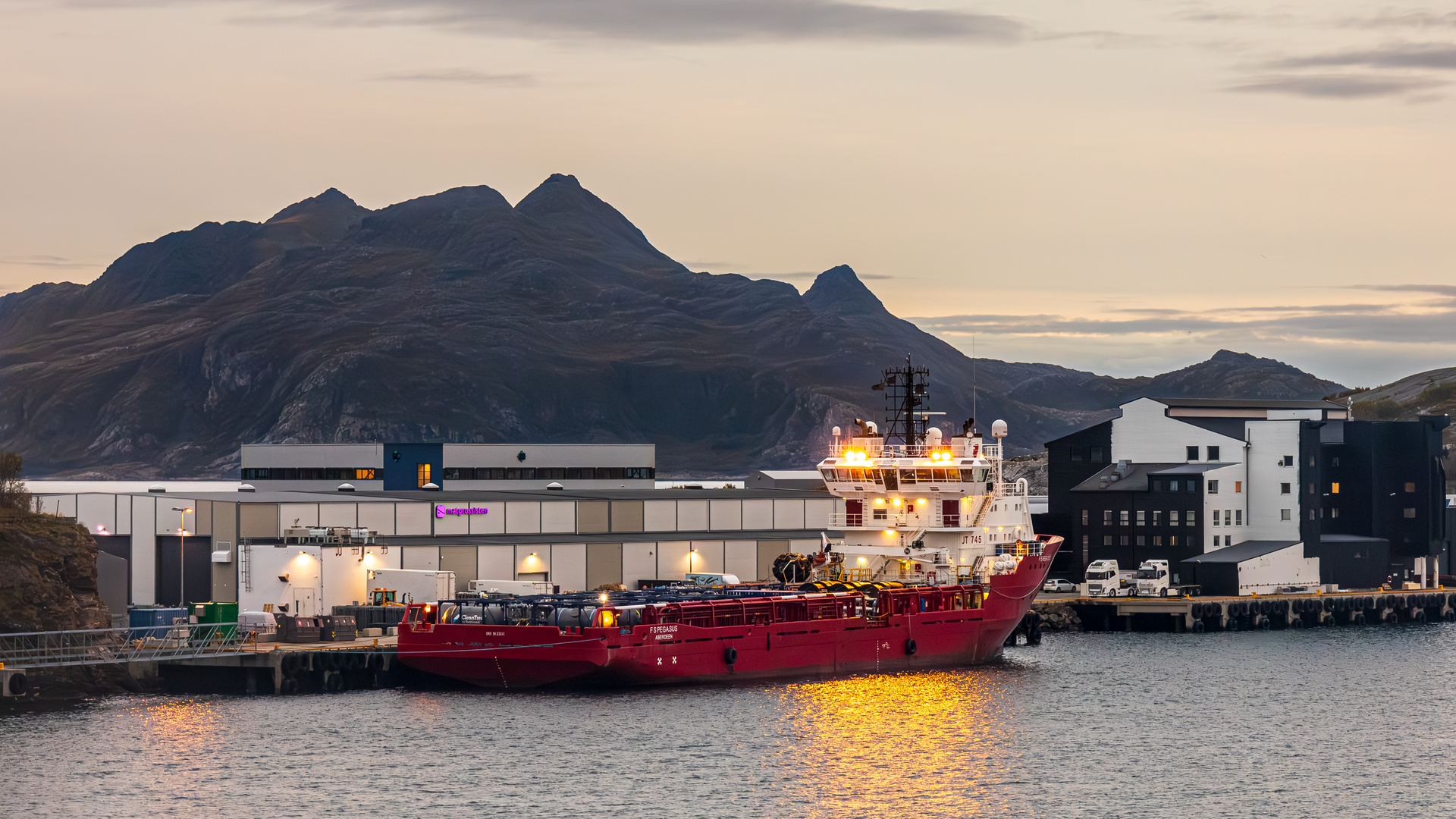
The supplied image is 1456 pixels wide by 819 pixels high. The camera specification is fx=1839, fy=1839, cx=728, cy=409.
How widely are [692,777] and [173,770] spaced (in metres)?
14.7

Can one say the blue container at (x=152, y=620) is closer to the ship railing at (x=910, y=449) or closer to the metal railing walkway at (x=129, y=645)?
the metal railing walkway at (x=129, y=645)

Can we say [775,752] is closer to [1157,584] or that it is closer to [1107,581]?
[1107,581]

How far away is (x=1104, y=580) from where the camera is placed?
102125mm

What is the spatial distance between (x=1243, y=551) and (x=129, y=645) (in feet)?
212

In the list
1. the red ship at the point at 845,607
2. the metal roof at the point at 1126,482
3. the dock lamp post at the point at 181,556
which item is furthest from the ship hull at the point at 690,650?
the metal roof at the point at 1126,482

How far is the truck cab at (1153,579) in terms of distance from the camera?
101875 mm

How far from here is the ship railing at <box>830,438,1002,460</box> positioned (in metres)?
82.6

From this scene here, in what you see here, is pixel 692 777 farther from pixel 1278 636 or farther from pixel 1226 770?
pixel 1278 636

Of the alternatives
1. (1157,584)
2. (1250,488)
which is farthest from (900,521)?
(1250,488)

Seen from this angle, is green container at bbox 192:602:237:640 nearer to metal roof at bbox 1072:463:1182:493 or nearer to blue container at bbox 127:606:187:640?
blue container at bbox 127:606:187:640

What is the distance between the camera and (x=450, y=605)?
222 feet

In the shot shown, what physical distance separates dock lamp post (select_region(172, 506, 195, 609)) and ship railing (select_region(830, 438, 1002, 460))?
3023 cm

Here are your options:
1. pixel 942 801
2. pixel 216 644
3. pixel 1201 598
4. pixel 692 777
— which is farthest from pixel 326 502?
pixel 1201 598

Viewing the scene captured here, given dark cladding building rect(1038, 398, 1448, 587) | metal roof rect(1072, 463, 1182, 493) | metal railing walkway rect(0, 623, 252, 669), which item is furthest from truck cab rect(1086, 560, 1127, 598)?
metal railing walkway rect(0, 623, 252, 669)
